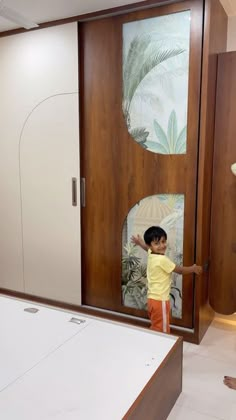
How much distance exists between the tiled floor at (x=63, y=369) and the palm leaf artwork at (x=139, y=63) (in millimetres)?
1426

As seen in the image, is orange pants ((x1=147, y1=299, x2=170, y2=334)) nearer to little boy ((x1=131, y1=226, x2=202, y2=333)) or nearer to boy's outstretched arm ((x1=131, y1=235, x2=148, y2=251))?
little boy ((x1=131, y1=226, x2=202, y2=333))

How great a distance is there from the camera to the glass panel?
100 inches

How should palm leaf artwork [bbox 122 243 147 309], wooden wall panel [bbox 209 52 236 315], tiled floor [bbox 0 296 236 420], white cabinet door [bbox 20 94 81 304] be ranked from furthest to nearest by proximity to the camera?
white cabinet door [bbox 20 94 81 304]
palm leaf artwork [bbox 122 243 147 309]
wooden wall panel [bbox 209 52 236 315]
tiled floor [bbox 0 296 236 420]

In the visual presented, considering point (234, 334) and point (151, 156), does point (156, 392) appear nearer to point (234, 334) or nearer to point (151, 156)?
point (234, 334)

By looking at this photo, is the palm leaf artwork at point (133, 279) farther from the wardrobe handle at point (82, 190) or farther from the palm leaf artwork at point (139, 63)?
the palm leaf artwork at point (139, 63)

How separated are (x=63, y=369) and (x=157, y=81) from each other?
1927 mm

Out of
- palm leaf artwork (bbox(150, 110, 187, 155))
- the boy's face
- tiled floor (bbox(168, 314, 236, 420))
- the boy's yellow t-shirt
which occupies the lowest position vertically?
tiled floor (bbox(168, 314, 236, 420))

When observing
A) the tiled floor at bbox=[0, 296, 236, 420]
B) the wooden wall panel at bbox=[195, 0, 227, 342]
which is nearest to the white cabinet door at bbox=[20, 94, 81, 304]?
the tiled floor at bbox=[0, 296, 236, 420]

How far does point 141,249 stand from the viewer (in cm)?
270

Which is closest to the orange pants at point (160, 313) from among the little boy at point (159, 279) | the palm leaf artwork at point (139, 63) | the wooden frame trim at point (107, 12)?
the little boy at point (159, 279)

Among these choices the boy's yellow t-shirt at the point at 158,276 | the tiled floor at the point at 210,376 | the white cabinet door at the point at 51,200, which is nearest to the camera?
the tiled floor at the point at 210,376

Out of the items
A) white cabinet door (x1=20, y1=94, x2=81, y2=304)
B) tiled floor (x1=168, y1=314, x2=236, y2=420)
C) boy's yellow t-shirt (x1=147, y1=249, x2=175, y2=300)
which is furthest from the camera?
white cabinet door (x1=20, y1=94, x2=81, y2=304)

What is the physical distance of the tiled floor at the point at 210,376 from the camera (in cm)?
187

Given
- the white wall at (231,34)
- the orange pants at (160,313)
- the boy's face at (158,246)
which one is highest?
the white wall at (231,34)
